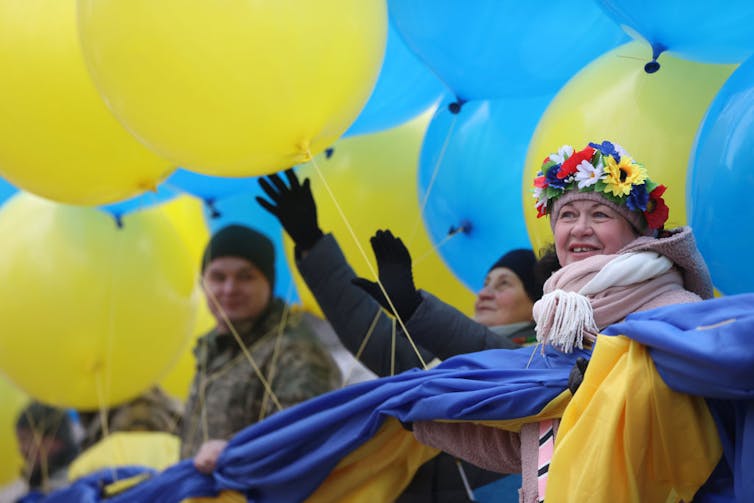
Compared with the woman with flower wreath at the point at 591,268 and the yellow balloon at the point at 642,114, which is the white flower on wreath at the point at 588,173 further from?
the yellow balloon at the point at 642,114

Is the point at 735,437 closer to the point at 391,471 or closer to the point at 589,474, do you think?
the point at 589,474

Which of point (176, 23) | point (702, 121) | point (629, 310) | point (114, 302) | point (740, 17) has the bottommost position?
point (629, 310)

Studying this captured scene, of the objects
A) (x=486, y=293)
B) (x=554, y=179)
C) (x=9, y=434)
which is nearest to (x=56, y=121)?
(x=486, y=293)

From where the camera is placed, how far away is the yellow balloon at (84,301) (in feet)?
11.3

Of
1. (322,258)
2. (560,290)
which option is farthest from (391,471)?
(560,290)

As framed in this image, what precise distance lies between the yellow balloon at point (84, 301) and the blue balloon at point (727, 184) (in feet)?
6.40

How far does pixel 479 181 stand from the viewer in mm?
3090

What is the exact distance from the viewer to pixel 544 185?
230cm

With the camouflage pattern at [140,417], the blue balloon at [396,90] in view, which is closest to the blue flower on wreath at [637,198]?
the blue balloon at [396,90]

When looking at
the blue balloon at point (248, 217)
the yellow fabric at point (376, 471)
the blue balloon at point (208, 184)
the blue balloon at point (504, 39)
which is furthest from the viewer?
the blue balloon at point (248, 217)

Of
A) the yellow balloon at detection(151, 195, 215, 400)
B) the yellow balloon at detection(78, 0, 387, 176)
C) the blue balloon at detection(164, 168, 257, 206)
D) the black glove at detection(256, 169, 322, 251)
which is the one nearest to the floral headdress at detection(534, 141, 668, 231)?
the yellow balloon at detection(78, 0, 387, 176)

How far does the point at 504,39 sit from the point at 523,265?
62 centimetres

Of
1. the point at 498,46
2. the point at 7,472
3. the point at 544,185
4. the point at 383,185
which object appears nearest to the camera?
the point at 544,185

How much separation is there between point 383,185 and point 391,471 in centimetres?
96
